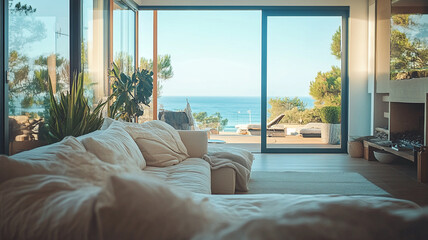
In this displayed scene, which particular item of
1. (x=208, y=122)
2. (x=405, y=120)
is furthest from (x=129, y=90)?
(x=208, y=122)

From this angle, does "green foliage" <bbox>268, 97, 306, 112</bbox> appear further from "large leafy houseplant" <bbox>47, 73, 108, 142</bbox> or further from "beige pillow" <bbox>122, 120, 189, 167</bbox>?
"large leafy houseplant" <bbox>47, 73, 108, 142</bbox>

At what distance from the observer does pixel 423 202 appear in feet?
13.7

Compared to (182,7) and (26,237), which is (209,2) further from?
(26,237)

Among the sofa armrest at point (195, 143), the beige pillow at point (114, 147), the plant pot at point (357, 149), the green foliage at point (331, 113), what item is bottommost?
the plant pot at point (357, 149)

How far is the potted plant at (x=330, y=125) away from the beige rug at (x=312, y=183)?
2.33 m

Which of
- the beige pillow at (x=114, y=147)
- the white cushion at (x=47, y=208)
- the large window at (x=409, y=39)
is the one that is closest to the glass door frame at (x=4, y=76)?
the beige pillow at (x=114, y=147)

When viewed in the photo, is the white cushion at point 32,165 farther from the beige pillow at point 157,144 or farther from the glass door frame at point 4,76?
the glass door frame at point 4,76

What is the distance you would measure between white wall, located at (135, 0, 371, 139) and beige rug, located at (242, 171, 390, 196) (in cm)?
236

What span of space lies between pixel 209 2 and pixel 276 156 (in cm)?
286

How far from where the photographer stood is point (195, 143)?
15.7ft

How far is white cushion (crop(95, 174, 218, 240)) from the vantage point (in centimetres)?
110

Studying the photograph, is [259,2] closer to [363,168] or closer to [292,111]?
[292,111]

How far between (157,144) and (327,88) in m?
4.79

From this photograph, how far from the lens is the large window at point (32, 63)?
4.04 metres
